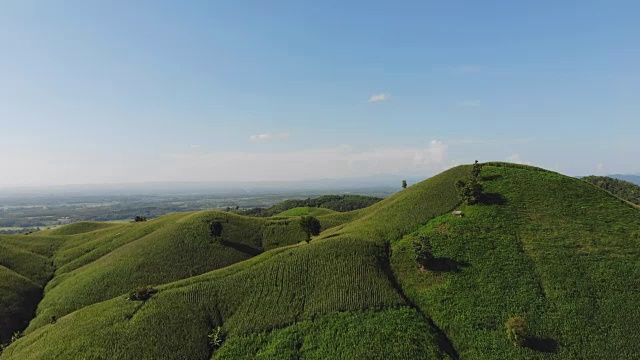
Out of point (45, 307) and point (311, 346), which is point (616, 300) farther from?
point (45, 307)

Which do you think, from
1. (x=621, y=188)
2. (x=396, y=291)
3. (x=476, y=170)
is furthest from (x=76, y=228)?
(x=621, y=188)

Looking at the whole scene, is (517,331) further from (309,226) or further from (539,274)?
(309,226)

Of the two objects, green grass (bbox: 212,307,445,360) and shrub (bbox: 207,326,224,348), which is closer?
green grass (bbox: 212,307,445,360)

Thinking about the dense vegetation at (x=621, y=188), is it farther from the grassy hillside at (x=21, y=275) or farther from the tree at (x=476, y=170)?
the grassy hillside at (x=21, y=275)

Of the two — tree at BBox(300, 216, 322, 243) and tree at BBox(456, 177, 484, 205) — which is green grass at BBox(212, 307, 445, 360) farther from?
tree at BBox(456, 177, 484, 205)

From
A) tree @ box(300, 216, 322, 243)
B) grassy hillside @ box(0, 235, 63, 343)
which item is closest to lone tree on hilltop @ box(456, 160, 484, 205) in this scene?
tree @ box(300, 216, 322, 243)

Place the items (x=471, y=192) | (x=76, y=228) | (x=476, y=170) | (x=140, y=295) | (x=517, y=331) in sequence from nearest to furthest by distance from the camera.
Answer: (x=517, y=331) → (x=140, y=295) → (x=471, y=192) → (x=476, y=170) → (x=76, y=228)

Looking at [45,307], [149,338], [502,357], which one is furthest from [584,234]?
[45,307]
